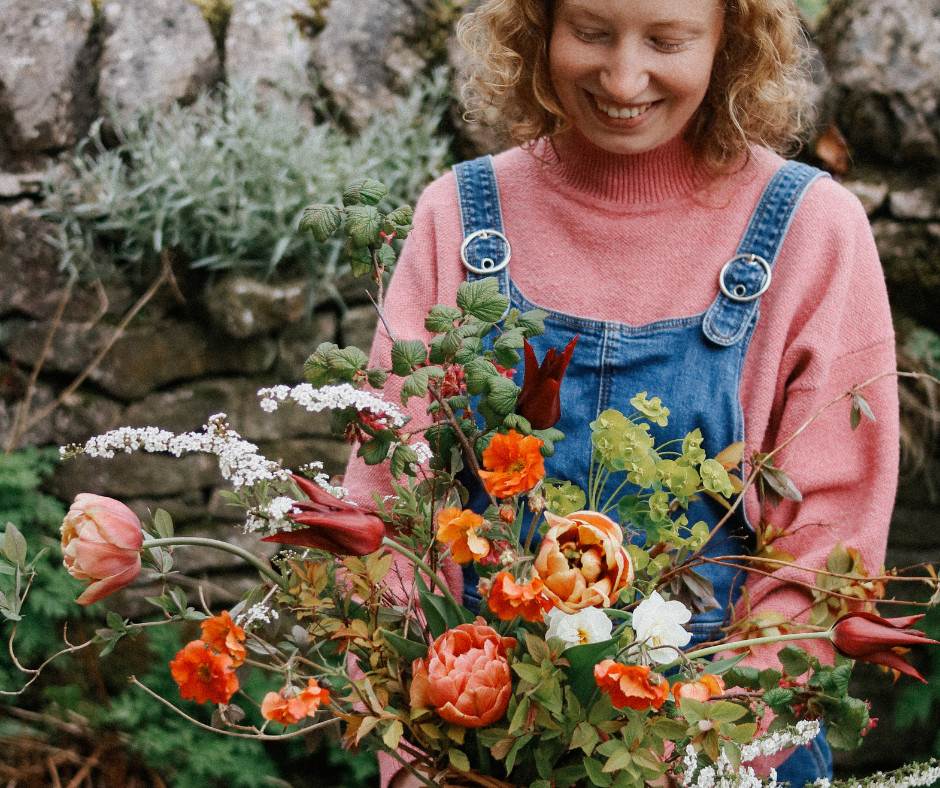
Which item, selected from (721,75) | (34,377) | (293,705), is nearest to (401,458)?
(293,705)

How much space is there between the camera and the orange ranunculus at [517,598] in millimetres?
827

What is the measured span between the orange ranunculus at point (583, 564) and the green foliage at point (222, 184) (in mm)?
1586

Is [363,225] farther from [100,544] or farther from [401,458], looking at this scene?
[100,544]

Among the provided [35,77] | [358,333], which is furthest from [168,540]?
[35,77]

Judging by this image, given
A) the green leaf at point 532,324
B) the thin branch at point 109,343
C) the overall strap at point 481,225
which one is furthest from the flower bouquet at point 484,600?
the thin branch at point 109,343

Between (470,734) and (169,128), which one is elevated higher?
(169,128)

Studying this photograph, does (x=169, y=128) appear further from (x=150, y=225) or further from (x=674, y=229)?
(x=674, y=229)

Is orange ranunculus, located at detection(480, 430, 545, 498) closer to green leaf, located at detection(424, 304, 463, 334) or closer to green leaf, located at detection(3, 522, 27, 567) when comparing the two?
green leaf, located at detection(424, 304, 463, 334)

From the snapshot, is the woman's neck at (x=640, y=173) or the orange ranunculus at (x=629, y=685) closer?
→ the orange ranunculus at (x=629, y=685)

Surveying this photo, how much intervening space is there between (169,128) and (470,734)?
6.05ft

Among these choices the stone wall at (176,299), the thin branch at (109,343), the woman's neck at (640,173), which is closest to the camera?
the woman's neck at (640,173)

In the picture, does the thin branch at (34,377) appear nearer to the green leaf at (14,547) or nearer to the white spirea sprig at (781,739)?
the green leaf at (14,547)

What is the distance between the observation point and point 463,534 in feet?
2.92

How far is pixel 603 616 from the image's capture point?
0.88 m
